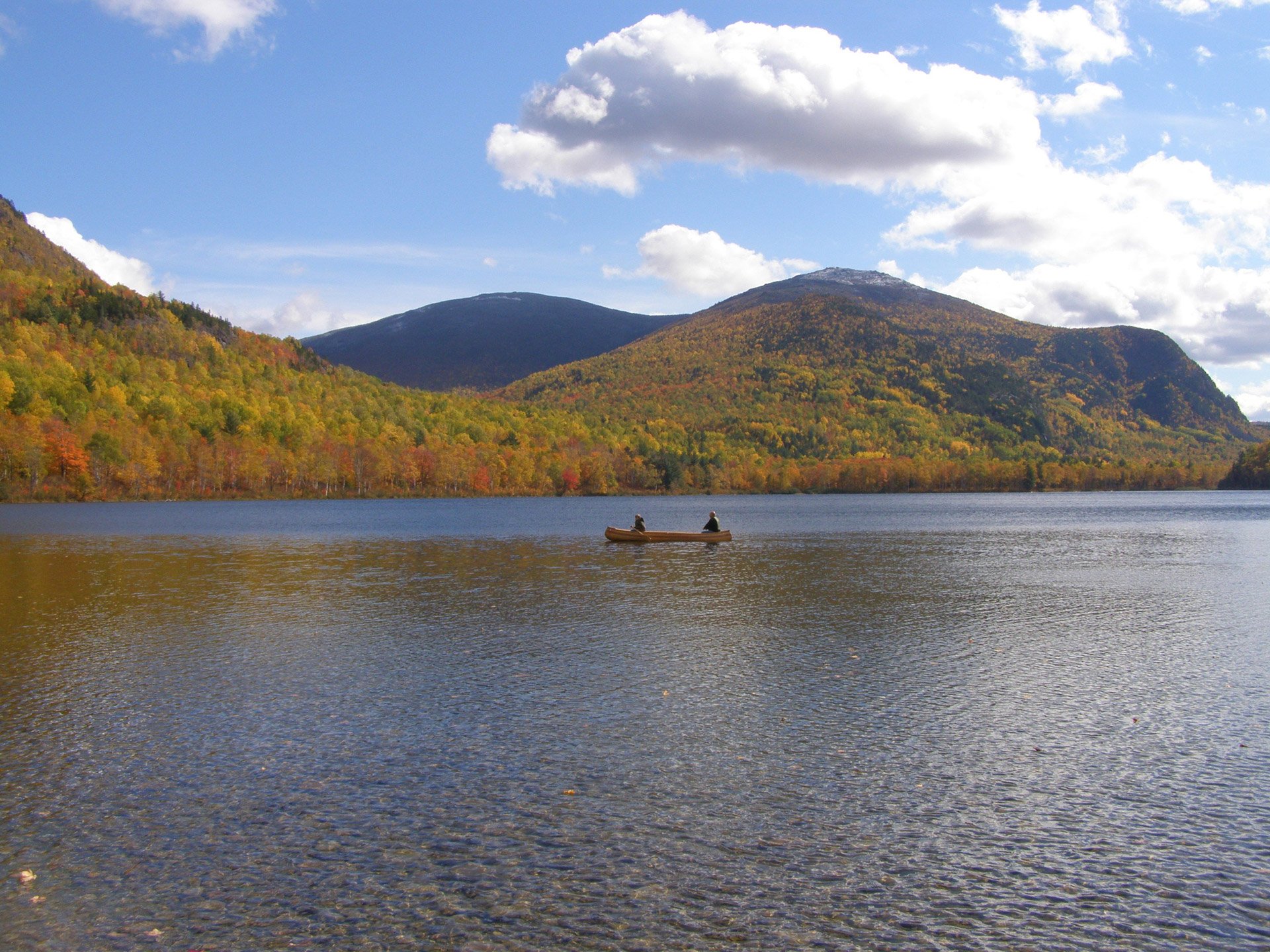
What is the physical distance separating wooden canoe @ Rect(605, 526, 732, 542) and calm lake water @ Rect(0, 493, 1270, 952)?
30.1m

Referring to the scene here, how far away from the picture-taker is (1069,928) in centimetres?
900

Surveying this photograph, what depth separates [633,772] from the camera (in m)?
13.7

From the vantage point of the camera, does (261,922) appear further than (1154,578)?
No

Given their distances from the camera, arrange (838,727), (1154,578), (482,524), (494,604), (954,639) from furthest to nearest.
→ (482,524) < (1154,578) < (494,604) < (954,639) < (838,727)

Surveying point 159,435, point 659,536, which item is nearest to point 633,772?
point 659,536

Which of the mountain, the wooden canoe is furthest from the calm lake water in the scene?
the mountain

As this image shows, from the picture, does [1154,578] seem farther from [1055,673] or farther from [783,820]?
[783,820]

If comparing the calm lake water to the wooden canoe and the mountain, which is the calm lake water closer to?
the wooden canoe

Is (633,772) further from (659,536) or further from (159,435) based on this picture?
(159,435)

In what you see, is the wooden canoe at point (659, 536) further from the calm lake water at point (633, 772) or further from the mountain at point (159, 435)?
the mountain at point (159, 435)

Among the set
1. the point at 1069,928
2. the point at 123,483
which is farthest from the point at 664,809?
the point at 123,483

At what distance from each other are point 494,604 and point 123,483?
463 ft

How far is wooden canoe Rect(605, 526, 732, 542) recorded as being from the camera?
64312 mm

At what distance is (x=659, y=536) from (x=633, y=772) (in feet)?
168
